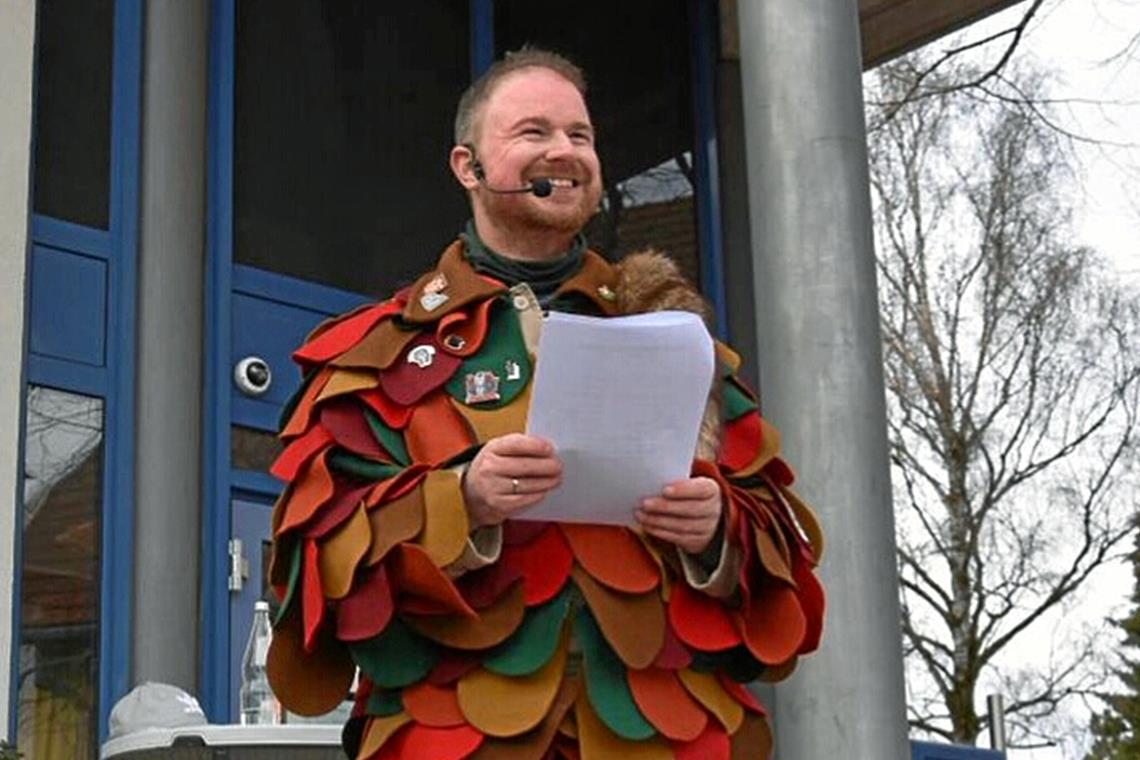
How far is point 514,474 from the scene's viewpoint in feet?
8.16

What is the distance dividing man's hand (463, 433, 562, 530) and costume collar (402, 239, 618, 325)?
0.28m

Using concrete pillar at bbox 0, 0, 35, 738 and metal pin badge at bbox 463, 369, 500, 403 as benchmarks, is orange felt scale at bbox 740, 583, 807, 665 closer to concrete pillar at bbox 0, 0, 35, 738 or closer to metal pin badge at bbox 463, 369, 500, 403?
metal pin badge at bbox 463, 369, 500, 403

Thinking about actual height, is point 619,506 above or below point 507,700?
above

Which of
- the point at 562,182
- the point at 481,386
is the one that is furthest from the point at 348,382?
the point at 562,182

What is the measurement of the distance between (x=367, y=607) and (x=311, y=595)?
0.24ft

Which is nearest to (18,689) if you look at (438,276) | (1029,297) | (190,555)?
(190,555)

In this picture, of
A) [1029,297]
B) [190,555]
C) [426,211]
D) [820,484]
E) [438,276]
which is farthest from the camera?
[1029,297]

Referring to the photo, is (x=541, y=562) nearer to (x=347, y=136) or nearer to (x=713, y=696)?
(x=713, y=696)

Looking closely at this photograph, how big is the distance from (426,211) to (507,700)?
7.42 metres

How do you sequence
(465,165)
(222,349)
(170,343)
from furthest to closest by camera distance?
(222,349)
(170,343)
(465,165)

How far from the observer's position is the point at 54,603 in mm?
7922

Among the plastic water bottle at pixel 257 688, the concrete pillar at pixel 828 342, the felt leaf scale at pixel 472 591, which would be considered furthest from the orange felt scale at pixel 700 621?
the concrete pillar at pixel 828 342

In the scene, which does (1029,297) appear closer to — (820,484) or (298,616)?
(820,484)

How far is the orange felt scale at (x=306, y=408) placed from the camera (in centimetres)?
271
